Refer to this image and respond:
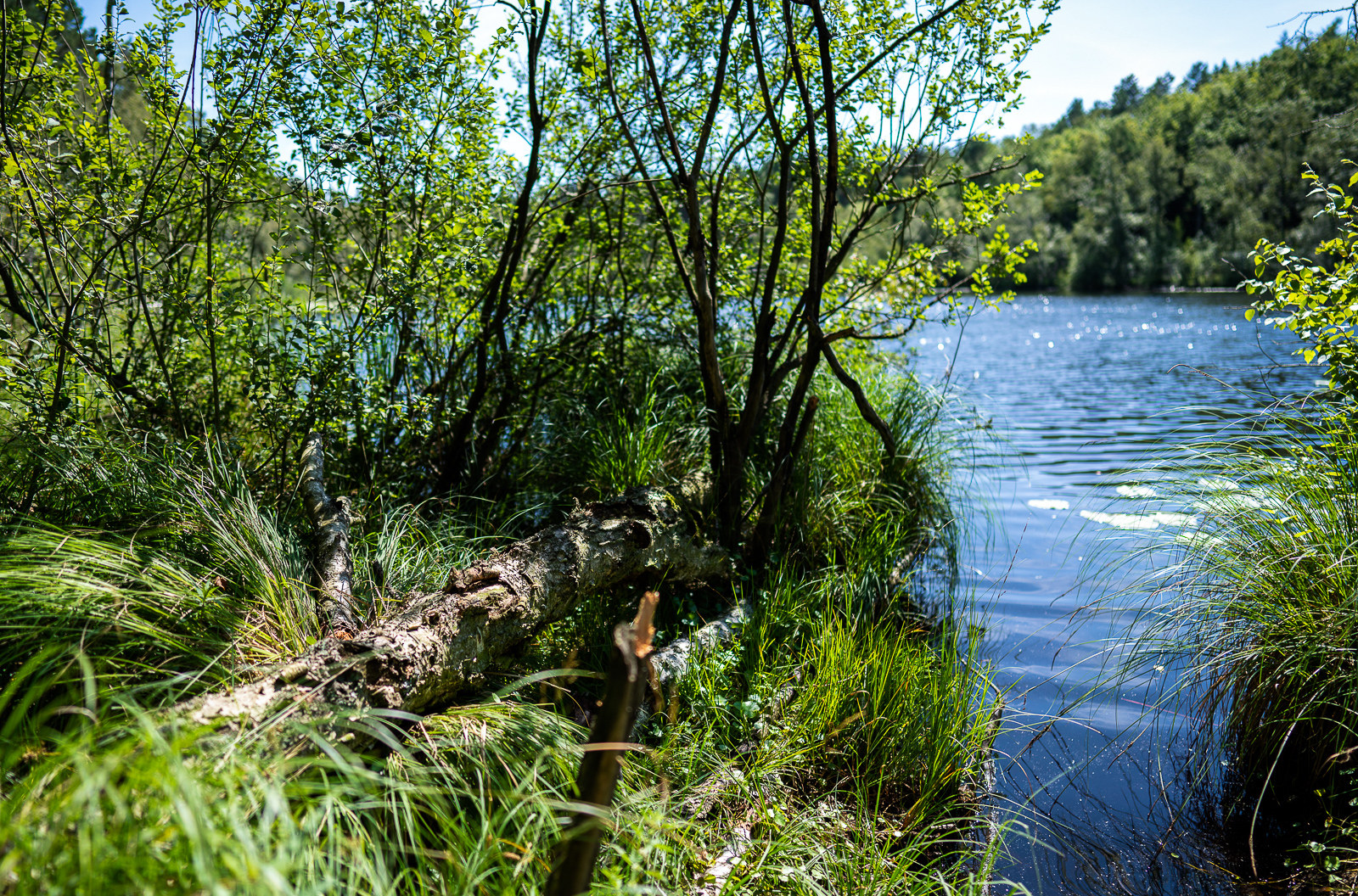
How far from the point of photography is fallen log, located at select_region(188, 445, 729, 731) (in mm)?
2059

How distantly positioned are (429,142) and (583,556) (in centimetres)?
244

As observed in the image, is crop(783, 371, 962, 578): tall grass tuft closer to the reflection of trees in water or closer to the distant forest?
the reflection of trees in water

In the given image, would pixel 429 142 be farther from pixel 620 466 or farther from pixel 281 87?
pixel 620 466

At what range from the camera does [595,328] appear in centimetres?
574

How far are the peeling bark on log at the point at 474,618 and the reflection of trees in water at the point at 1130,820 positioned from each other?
1.87 m

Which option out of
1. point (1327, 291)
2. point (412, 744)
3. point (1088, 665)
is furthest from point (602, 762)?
point (1088, 665)

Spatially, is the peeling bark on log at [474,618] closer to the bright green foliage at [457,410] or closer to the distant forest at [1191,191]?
the bright green foliage at [457,410]

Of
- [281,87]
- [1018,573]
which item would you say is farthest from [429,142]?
[1018,573]

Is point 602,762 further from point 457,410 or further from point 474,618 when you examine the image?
point 457,410

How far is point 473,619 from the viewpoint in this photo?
2846mm

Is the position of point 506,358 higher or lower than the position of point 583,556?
higher

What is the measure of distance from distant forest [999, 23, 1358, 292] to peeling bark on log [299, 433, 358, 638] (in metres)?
39.7

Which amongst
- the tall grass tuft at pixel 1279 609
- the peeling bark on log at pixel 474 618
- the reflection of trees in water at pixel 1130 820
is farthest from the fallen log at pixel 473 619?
the tall grass tuft at pixel 1279 609

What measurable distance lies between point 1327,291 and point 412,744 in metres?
4.18
